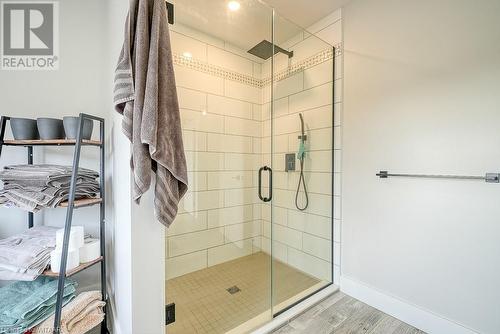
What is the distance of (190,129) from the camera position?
169 centimetres

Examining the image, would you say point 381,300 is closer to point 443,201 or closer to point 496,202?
point 443,201

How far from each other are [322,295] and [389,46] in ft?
6.39

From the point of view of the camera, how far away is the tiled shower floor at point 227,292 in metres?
1.41

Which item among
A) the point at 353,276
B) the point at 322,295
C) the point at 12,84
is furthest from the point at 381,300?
the point at 12,84

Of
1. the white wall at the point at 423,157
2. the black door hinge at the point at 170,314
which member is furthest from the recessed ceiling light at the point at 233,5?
the black door hinge at the point at 170,314

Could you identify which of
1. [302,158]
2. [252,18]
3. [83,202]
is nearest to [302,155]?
[302,158]

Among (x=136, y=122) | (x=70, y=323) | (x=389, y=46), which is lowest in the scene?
(x=70, y=323)

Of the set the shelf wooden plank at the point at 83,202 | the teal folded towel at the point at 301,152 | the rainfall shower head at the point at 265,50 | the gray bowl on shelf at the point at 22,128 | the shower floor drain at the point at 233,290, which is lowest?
the shower floor drain at the point at 233,290

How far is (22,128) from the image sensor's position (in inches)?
49.1

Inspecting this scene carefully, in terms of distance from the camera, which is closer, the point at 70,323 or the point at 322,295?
the point at 70,323

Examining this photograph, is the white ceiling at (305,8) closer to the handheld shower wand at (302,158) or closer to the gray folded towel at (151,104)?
the handheld shower wand at (302,158)

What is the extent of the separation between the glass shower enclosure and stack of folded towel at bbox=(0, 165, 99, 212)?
28.8 inches

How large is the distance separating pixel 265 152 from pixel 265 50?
0.89 metres

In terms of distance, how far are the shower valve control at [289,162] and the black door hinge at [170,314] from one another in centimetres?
131
